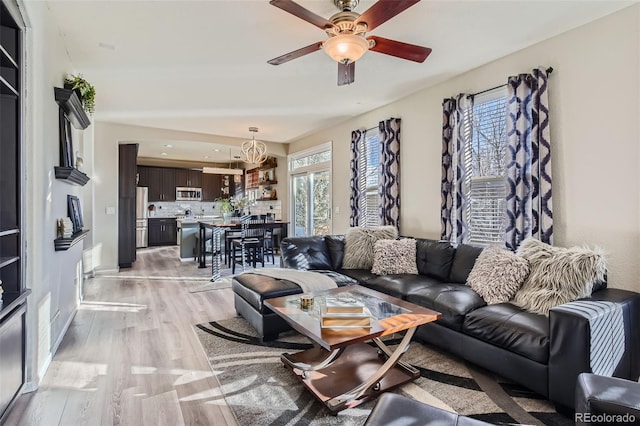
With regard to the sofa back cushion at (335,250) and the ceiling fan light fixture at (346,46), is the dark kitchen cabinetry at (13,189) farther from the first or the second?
the sofa back cushion at (335,250)

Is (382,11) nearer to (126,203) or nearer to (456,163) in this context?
(456,163)

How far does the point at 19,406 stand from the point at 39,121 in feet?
6.14

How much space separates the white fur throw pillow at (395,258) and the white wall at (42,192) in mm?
3023

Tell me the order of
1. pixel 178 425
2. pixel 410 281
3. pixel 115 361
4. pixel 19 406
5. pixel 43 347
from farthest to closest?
1. pixel 410 281
2. pixel 115 361
3. pixel 43 347
4. pixel 19 406
5. pixel 178 425

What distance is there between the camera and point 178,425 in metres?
1.87

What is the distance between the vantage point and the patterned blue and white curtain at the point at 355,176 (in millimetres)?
5559

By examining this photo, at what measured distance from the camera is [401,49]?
2.52 meters

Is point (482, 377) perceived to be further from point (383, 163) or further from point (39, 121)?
point (39, 121)

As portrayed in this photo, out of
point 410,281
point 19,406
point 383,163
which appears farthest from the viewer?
point 383,163

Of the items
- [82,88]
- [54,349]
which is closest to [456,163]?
[82,88]

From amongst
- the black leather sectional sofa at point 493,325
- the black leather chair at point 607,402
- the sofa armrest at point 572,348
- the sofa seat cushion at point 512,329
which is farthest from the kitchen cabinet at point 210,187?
the black leather chair at point 607,402


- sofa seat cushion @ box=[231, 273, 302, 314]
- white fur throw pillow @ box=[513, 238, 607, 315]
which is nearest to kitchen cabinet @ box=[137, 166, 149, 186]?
sofa seat cushion @ box=[231, 273, 302, 314]

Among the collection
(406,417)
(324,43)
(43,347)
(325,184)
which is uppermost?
(324,43)

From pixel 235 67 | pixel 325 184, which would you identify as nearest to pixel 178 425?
pixel 235 67
